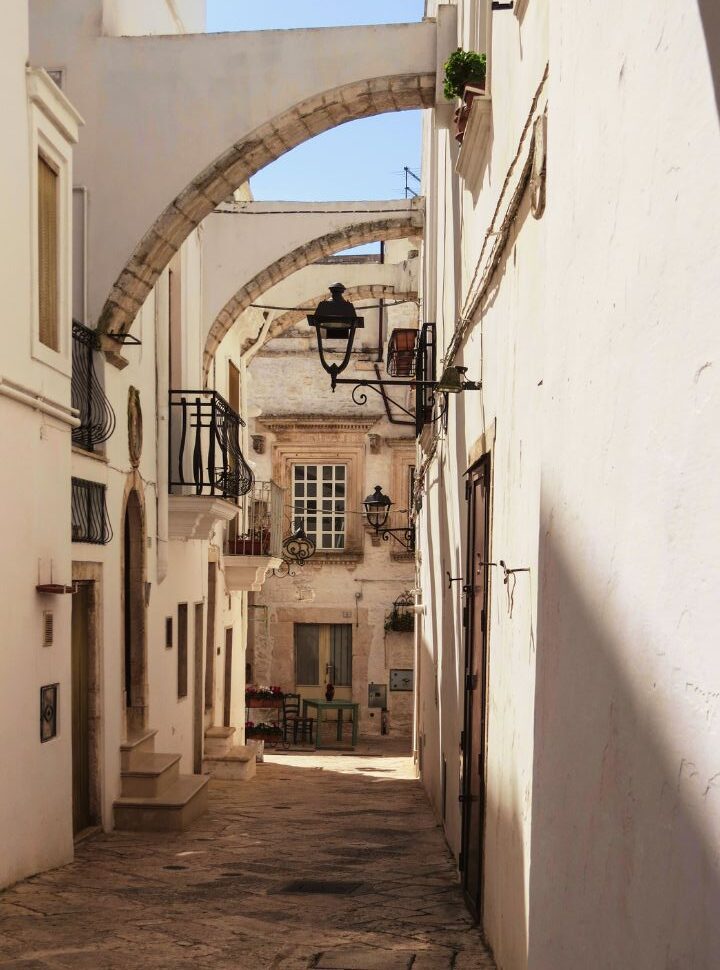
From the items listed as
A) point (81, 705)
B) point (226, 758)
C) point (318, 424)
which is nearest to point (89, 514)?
point (81, 705)

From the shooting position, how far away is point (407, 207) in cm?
1722

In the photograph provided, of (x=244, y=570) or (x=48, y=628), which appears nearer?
(x=48, y=628)

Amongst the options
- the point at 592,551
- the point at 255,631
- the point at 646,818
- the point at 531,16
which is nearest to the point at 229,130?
the point at 531,16

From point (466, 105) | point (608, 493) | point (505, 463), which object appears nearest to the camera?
point (608, 493)

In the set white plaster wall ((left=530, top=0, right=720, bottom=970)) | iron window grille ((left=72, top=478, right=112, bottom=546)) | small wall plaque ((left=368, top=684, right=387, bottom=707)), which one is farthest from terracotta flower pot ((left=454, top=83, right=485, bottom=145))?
small wall plaque ((left=368, top=684, right=387, bottom=707))

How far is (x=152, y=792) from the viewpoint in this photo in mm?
10820

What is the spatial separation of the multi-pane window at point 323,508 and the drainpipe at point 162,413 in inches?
536

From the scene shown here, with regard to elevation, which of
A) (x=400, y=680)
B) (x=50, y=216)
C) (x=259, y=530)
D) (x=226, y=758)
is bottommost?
(x=400, y=680)

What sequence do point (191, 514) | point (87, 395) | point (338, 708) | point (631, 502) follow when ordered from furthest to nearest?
1. point (338, 708)
2. point (191, 514)
3. point (87, 395)
4. point (631, 502)

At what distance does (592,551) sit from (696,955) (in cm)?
117

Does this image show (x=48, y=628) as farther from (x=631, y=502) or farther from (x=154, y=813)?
(x=631, y=502)

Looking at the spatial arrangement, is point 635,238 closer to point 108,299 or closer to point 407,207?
point 108,299

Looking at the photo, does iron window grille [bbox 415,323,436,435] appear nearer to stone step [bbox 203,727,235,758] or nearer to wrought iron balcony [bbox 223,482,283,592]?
wrought iron balcony [bbox 223,482,283,592]

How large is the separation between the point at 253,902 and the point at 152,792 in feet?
13.0
